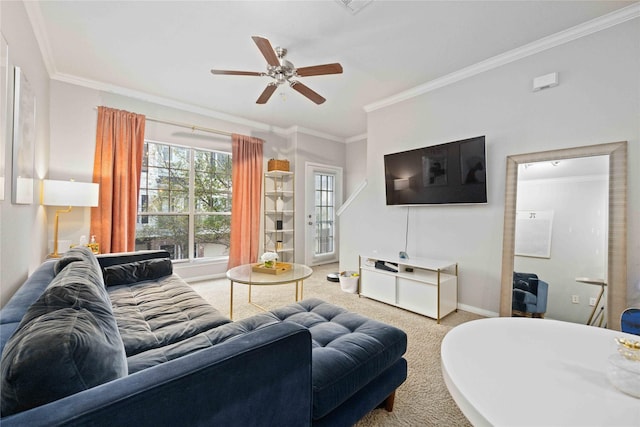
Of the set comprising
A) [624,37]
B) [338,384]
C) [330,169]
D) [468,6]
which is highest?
[468,6]

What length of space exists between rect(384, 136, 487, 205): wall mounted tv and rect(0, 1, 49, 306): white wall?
3.45 meters

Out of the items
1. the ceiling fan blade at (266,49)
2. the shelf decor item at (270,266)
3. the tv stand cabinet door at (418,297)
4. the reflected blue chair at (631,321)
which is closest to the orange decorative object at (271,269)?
the shelf decor item at (270,266)

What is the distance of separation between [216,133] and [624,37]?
4607mm

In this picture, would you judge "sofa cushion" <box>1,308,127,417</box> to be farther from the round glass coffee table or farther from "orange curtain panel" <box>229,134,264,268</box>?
"orange curtain panel" <box>229,134,264,268</box>

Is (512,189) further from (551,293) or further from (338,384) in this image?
(338,384)

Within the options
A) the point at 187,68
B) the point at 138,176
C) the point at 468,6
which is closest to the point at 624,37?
the point at 468,6

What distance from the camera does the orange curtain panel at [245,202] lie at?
442 cm

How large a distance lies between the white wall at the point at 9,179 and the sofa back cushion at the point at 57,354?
111 centimetres

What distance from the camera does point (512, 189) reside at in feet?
8.66

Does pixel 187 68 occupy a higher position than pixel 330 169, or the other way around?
pixel 187 68

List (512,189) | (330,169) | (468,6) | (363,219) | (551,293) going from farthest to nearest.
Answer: (330,169)
(363,219)
(512,189)
(551,293)
(468,6)

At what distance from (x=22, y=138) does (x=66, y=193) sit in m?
0.99

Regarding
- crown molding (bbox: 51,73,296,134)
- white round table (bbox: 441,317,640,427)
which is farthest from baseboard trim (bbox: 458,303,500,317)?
crown molding (bbox: 51,73,296,134)

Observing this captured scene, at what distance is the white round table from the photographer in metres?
0.64
